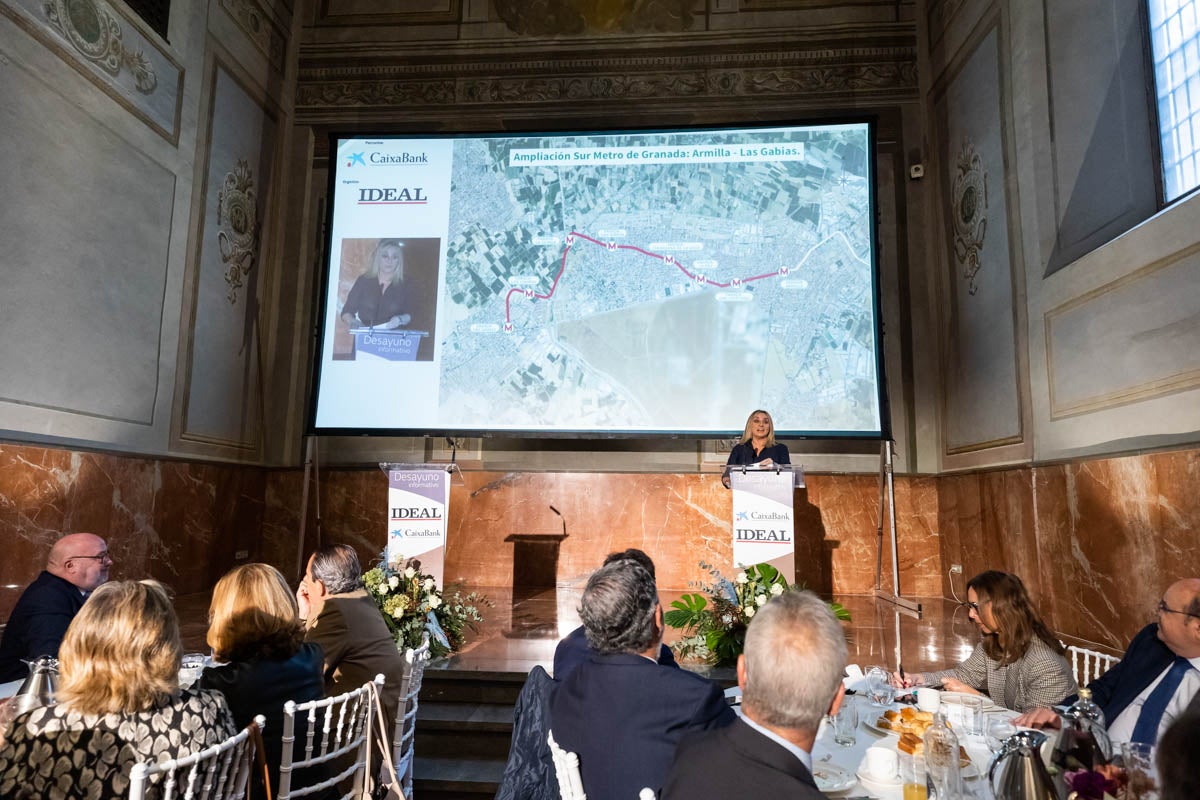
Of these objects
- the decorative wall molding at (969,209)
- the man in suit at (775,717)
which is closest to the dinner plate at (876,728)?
the man in suit at (775,717)

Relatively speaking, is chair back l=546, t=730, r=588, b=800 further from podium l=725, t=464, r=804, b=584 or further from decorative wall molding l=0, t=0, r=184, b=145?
A: decorative wall molding l=0, t=0, r=184, b=145

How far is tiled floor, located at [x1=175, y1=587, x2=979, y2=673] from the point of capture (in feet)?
13.5

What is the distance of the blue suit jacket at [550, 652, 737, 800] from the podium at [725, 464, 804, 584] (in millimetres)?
3056

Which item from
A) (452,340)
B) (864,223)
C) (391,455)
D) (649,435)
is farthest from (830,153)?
(391,455)

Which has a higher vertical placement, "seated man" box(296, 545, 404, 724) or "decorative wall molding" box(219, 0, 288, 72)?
"decorative wall molding" box(219, 0, 288, 72)

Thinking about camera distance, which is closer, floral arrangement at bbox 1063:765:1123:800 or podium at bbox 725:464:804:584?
floral arrangement at bbox 1063:765:1123:800

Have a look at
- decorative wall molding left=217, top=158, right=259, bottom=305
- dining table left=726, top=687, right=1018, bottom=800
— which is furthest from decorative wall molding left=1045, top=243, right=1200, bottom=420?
decorative wall molding left=217, top=158, right=259, bottom=305

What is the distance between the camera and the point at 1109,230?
4.63 metres

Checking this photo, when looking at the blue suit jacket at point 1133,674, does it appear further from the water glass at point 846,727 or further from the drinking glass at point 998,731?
the water glass at point 846,727

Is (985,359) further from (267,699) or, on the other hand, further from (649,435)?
(267,699)

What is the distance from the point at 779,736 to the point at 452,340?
229 inches

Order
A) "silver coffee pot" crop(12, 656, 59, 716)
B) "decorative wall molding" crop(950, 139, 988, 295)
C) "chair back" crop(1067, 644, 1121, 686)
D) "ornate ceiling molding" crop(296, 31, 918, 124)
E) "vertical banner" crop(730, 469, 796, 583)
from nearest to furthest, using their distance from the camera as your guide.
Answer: "silver coffee pot" crop(12, 656, 59, 716), "chair back" crop(1067, 644, 1121, 686), "vertical banner" crop(730, 469, 796, 583), "decorative wall molding" crop(950, 139, 988, 295), "ornate ceiling molding" crop(296, 31, 918, 124)

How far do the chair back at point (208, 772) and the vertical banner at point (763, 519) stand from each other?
330cm

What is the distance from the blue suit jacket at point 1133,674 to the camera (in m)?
2.08
